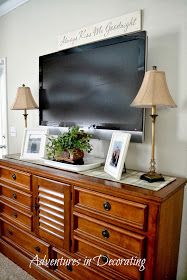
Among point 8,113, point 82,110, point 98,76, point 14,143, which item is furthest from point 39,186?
point 8,113

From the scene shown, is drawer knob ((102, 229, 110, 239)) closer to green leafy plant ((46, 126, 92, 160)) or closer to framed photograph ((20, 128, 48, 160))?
green leafy plant ((46, 126, 92, 160))

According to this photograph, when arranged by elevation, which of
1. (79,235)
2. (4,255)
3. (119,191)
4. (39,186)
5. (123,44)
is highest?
(123,44)

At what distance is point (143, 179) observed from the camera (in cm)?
135

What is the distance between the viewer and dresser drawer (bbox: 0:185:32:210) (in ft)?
5.76

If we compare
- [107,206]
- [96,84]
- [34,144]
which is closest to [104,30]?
[96,84]

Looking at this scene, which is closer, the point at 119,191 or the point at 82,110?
the point at 119,191

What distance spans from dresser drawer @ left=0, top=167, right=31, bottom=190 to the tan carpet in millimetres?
719

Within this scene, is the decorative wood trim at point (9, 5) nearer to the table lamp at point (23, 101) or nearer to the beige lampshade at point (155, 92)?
the table lamp at point (23, 101)

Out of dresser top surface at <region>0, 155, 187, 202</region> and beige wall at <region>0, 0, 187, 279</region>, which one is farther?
beige wall at <region>0, 0, 187, 279</region>

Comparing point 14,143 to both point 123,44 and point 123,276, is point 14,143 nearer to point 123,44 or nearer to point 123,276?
point 123,44

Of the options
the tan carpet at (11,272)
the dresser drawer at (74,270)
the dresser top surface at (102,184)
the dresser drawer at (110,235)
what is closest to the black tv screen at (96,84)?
the dresser top surface at (102,184)

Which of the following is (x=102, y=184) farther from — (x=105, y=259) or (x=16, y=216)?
(x=16, y=216)

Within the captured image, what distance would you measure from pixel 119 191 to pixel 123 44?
96 cm

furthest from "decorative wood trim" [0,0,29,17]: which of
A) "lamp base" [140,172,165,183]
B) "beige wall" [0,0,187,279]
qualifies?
"lamp base" [140,172,165,183]
